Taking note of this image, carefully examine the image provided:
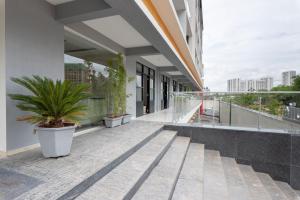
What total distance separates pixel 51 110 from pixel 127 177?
4.93 feet

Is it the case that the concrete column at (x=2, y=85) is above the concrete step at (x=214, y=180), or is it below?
above

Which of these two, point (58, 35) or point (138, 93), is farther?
point (138, 93)

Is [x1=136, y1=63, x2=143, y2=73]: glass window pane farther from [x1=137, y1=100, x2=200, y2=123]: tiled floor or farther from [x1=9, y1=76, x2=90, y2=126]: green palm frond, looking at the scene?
[x1=9, y1=76, x2=90, y2=126]: green palm frond

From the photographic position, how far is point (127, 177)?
2.32 m

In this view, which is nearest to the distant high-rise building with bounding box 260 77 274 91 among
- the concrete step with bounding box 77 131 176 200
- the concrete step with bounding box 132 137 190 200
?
the concrete step with bounding box 132 137 190 200

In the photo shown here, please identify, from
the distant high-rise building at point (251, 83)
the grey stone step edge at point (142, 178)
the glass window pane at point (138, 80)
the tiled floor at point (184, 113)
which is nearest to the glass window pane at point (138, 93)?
the glass window pane at point (138, 80)

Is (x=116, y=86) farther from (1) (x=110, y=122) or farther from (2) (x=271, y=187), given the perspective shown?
(2) (x=271, y=187)

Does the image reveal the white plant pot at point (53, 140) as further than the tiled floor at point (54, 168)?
Yes

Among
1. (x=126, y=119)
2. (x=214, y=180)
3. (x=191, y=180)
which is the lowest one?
(x=214, y=180)

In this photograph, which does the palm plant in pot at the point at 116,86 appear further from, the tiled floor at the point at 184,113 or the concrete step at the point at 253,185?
the concrete step at the point at 253,185

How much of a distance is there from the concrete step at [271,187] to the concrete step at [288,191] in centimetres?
17

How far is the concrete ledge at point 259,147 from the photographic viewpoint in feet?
14.5

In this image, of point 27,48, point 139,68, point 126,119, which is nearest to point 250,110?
point 126,119

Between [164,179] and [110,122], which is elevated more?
[110,122]
